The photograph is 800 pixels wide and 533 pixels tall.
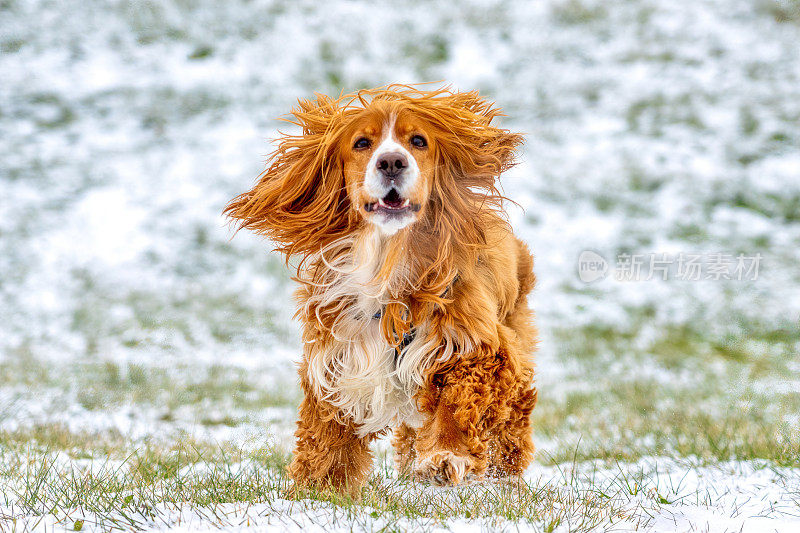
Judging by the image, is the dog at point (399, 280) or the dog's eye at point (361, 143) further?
the dog's eye at point (361, 143)

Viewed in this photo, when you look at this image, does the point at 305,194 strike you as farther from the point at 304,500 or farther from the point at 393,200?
the point at 304,500

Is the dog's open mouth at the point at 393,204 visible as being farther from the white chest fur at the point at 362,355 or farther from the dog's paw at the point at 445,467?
the dog's paw at the point at 445,467

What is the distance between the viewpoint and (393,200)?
2863mm

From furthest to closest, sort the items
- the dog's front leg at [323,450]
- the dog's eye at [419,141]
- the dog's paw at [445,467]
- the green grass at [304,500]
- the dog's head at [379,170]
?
the dog's front leg at [323,450], the dog's eye at [419,141], the dog's head at [379,170], the dog's paw at [445,467], the green grass at [304,500]

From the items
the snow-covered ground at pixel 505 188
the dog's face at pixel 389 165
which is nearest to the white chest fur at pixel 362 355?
the dog's face at pixel 389 165

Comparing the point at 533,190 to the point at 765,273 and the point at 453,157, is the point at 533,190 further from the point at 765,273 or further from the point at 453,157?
the point at 453,157

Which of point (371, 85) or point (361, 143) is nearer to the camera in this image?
point (361, 143)

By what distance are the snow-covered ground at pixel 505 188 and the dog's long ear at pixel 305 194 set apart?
126 centimetres

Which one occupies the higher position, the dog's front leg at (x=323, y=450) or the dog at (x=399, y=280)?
the dog at (x=399, y=280)

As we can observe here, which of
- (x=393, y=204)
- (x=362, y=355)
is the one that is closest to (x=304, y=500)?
(x=362, y=355)

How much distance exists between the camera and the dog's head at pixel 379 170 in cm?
287

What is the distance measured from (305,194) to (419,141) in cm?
65

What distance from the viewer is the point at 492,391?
2.95 metres

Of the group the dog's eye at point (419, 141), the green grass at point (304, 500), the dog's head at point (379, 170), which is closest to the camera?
the green grass at point (304, 500)
